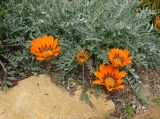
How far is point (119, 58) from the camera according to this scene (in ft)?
10.4

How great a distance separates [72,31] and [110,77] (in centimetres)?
52

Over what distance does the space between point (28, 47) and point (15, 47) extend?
0.23 meters

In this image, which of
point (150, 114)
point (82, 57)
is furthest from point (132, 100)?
point (82, 57)

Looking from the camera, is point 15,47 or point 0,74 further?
point 15,47

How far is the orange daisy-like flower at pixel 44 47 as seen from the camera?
309 centimetres

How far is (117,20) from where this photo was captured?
3.46 m

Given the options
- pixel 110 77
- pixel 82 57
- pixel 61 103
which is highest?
pixel 82 57

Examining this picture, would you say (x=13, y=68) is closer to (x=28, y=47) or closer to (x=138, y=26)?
(x=28, y=47)

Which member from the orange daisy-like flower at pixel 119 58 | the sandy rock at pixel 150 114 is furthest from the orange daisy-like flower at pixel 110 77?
the sandy rock at pixel 150 114

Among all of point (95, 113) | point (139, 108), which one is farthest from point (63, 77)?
point (139, 108)

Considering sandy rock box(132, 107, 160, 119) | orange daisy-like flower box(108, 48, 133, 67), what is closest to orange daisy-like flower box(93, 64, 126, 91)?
orange daisy-like flower box(108, 48, 133, 67)

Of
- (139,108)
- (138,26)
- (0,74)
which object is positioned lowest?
(139,108)

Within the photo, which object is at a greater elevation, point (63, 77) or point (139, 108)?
point (63, 77)

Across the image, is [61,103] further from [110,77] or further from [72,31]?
[72,31]
